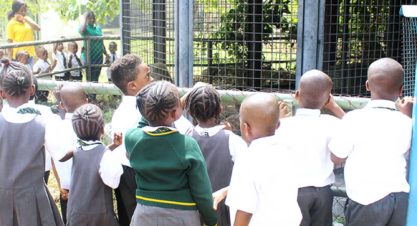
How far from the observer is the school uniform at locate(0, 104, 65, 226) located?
3.07m

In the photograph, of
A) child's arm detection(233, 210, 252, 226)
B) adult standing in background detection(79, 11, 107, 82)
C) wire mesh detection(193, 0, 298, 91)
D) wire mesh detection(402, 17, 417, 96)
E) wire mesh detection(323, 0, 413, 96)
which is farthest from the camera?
adult standing in background detection(79, 11, 107, 82)

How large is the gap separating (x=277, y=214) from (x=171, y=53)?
190 inches

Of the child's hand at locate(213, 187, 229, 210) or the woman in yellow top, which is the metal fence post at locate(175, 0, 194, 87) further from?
the woman in yellow top

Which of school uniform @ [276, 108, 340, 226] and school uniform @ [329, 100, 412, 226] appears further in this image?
school uniform @ [276, 108, 340, 226]

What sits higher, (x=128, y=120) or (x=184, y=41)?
(x=184, y=41)

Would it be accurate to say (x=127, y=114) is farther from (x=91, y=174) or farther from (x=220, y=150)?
(x=220, y=150)

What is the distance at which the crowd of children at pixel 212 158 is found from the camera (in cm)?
244

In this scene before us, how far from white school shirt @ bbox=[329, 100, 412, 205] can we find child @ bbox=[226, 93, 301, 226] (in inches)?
13.8

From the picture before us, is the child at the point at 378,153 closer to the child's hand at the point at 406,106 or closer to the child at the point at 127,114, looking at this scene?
the child's hand at the point at 406,106

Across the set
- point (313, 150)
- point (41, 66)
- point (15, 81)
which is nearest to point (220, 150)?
point (313, 150)

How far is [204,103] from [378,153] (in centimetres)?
85

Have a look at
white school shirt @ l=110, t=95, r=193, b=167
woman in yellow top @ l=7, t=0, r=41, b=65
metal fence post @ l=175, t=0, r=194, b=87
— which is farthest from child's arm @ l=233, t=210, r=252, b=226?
woman in yellow top @ l=7, t=0, r=41, b=65

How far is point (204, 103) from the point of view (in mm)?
2801

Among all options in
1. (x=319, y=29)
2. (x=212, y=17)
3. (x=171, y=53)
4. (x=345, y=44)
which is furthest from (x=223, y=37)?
(x=319, y=29)
